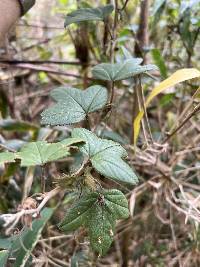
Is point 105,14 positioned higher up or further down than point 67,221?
higher up

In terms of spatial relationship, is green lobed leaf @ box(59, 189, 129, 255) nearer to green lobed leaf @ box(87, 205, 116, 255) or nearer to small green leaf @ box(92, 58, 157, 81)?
green lobed leaf @ box(87, 205, 116, 255)

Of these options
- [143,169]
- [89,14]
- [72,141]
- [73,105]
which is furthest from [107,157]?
[143,169]

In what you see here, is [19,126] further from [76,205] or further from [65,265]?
[76,205]

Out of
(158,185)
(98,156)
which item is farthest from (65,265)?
(98,156)

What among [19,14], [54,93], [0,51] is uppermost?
[19,14]

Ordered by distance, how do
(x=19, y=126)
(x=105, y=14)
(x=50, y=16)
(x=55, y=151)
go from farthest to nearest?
(x=50, y=16)
(x=19, y=126)
(x=105, y=14)
(x=55, y=151)

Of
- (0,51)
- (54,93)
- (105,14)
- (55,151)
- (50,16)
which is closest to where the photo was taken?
(55,151)
